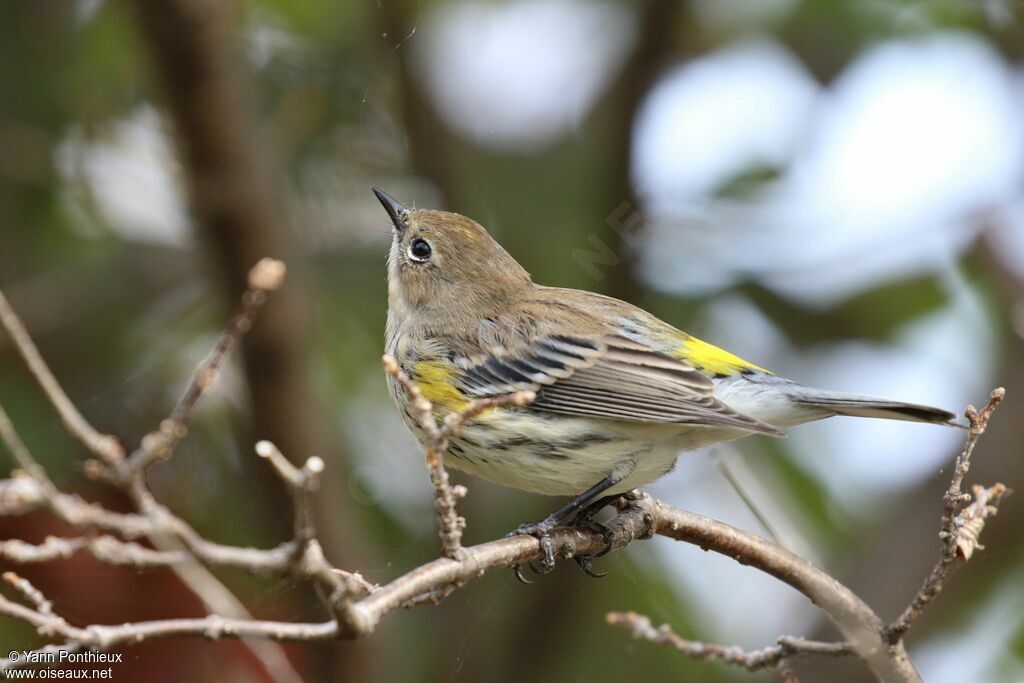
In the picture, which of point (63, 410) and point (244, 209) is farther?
point (244, 209)

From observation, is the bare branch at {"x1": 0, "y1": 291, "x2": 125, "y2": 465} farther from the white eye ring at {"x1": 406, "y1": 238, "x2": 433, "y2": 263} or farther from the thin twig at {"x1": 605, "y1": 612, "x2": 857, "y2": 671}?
the white eye ring at {"x1": 406, "y1": 238, "x2": 433, "y2": 263}

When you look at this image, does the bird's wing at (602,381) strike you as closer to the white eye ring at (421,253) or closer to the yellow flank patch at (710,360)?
the yellow flank patch at (710,360)

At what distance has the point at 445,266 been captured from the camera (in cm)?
378

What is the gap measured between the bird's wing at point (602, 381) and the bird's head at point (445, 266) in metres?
0.35

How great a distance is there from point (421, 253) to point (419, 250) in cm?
1

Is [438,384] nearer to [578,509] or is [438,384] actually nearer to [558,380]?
[558,380]

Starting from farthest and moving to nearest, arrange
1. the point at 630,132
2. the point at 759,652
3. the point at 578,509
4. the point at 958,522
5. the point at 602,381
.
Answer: the point at 630,132 < the point at 602,381 < the point at 578,509 < the point at 759,652 < the point at 958,522

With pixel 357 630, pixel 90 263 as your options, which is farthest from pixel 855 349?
pixel 357 630

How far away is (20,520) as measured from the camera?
3.76 m

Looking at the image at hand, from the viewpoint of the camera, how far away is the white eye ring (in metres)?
3.84

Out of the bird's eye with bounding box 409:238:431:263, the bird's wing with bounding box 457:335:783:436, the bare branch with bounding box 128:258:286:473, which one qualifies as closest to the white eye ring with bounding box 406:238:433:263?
the bird's eye with bounding box 409:238:431:263

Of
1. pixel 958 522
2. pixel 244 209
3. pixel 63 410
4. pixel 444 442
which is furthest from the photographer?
pixel 244 209

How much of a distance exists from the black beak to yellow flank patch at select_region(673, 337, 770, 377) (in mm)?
1074

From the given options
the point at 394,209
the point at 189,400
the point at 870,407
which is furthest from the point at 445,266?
the point at 189,400
